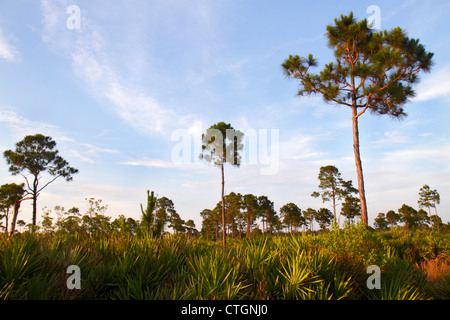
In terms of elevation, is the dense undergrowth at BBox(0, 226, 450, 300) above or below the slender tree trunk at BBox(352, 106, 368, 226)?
below

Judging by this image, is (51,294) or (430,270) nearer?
(51,294)

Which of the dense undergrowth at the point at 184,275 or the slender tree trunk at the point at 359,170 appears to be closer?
the dense undergrowth at the point at 184,275

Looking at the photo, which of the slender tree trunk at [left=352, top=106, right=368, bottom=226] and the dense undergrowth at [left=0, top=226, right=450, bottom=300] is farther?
the slender tree trunk at [left=352, top=106, right=368, bottom=226]

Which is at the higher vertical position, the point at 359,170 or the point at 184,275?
the point at 359,170

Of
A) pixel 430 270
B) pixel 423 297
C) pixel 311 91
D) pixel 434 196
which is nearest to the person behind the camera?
pixel 423 297

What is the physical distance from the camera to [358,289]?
6.55 metres

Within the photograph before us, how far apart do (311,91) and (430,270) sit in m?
15.7

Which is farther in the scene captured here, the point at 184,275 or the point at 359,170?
the point at 359,170

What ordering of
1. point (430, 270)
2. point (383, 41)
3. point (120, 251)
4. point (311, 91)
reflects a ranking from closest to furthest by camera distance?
1. point (120, 251)
2. point (430, 270)
3. point (383, 41)
4. point (311, 91)

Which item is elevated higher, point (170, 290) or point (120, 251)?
point (120, 251)

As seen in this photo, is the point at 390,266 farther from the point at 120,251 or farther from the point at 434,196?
the point at 434,196

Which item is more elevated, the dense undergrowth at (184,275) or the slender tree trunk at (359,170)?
the slender tree trunk at (359,170)
